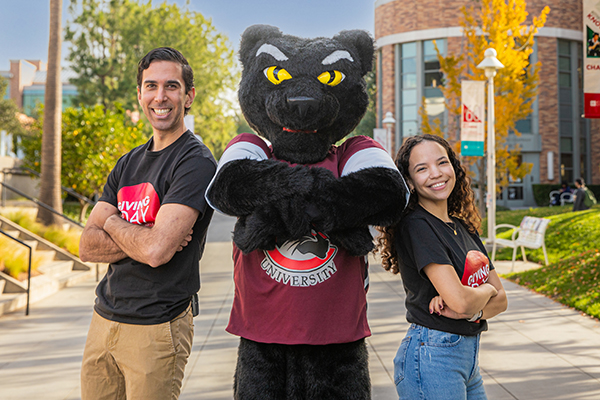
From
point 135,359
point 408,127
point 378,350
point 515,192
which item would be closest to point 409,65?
point 408,127

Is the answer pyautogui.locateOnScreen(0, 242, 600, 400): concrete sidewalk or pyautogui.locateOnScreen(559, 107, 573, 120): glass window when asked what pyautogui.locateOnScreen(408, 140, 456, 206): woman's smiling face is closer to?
pyautogui.locateOnScreen(0, 242, 600, 400): concrete sidewalk

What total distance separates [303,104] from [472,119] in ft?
31.6

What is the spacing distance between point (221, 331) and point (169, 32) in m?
21.4

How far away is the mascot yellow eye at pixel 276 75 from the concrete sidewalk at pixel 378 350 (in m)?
2.93

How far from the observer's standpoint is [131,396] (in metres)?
2.34

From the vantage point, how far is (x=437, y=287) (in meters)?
2.13

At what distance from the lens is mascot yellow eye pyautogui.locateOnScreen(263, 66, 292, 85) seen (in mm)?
2336

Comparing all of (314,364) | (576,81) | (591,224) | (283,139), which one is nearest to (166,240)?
(283,139)

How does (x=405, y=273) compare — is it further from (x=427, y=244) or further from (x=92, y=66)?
(x=92, y=66)

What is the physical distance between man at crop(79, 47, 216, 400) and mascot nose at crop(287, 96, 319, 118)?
1.81 ft

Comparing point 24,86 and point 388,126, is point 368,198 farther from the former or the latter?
point 24,86

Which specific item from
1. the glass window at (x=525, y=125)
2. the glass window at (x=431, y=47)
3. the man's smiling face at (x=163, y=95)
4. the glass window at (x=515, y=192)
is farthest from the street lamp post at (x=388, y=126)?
the man's smiling face at (x=163, y=95)

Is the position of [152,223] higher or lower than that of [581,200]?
lower

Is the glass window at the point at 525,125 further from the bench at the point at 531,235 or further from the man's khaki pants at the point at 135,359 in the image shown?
the man's khaki pants at the point at 135,359
